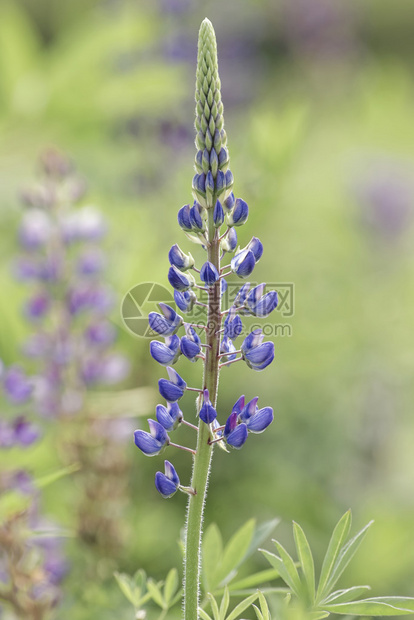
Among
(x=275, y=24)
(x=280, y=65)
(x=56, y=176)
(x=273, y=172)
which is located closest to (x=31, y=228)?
(x=56, y=176)

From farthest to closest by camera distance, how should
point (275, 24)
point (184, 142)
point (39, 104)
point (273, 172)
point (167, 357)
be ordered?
point (275, 24), point (184, 142), point (39, 104), point (273, 172), point (167, 357)

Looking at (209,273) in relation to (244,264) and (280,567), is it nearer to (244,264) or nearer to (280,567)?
(244,264)

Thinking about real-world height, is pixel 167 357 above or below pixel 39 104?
below

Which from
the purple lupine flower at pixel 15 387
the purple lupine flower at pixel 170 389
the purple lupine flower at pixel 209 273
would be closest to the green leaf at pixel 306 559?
the purple lupine flower at pixel 170 389

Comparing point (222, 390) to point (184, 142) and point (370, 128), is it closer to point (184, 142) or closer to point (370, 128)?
point (184, 142)

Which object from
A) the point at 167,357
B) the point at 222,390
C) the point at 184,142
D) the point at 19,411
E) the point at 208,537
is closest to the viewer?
the point at 167,357

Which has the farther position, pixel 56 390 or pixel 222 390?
pixel 222 390

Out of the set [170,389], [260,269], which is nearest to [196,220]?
[170,389]

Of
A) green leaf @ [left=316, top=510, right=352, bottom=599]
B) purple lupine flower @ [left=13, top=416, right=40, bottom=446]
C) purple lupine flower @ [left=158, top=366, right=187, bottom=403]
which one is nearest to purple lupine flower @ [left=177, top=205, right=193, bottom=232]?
purple lupine flower @ [left=158, top=366, right=187, bottom=403]
